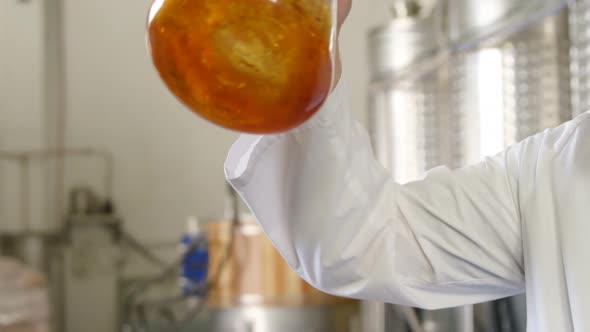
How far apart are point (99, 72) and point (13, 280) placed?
211cm

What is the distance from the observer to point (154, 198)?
16.8ft

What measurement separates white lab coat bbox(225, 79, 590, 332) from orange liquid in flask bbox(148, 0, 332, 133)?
0.16 metres

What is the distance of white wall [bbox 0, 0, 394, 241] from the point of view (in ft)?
16.5

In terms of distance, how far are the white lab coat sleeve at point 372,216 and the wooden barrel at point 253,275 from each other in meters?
2.57

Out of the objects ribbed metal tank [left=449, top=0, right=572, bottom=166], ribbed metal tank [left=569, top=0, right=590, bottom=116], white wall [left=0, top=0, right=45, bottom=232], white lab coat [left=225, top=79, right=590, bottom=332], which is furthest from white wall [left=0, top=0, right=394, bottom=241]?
white lab coat [left=225, top=79, right=590, bottom=332]

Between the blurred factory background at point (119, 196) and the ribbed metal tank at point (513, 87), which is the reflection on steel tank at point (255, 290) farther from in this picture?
the ribbed metal tank at point (513, 87)

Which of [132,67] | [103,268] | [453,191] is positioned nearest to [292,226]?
[453,191]

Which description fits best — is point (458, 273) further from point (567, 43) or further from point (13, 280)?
point (13, 280)

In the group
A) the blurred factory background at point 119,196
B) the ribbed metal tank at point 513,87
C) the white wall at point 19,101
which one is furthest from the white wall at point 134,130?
the ribbed metal tank at point 513,87

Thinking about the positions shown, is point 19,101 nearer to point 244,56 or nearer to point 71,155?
point 71,155

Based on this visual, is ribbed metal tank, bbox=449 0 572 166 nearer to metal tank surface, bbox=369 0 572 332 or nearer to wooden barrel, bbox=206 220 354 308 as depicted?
metal tank surface, bbox=369 0 572 332

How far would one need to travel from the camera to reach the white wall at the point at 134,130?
5.04m

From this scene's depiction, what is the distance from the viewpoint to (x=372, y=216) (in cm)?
62

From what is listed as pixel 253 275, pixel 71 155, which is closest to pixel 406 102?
pixel 253 275
